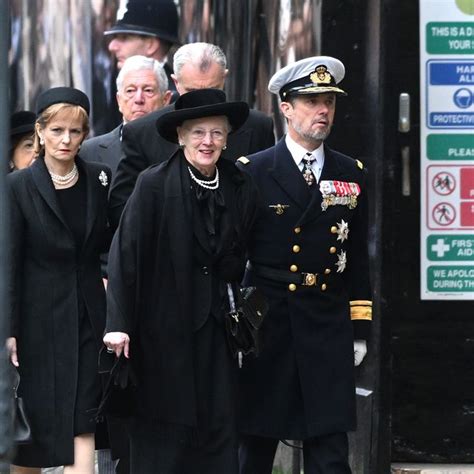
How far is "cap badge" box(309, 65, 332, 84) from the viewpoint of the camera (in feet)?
27.3

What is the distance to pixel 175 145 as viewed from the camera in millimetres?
8984

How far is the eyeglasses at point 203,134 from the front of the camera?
7896mm

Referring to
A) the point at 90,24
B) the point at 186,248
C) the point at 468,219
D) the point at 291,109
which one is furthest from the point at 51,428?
the point at 90,24

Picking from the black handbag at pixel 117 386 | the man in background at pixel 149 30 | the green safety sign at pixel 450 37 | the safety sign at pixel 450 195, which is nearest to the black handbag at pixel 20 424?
the black handbag at pixel 117 386

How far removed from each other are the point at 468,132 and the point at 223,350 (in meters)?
2.14

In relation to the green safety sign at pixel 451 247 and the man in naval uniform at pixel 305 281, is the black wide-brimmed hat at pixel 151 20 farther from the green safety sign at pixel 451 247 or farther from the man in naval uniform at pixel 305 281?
the man in naval uniform at pixel 305 281

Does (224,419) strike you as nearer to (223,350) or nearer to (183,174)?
(223,350)

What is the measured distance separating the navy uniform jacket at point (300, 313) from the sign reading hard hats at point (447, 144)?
1.08 m

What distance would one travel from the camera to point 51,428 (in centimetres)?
834

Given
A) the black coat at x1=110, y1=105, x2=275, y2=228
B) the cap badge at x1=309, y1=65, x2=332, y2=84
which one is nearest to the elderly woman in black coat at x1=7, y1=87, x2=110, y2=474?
the black coat at x1=110, y1=105, x2=275, y2=228

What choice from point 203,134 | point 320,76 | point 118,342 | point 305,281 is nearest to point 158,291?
point 118,342

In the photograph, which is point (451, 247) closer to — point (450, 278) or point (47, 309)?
point (450, 278)

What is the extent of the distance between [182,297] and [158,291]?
0.38 feet

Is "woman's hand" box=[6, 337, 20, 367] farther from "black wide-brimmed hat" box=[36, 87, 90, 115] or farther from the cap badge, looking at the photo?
the cap badge
